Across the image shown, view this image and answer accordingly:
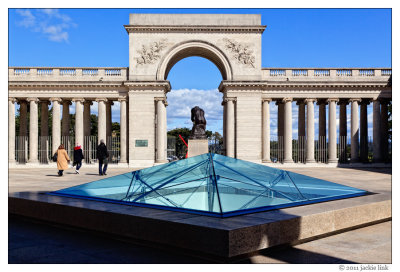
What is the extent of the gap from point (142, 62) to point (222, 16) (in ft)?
35.1

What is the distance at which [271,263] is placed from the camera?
7.89 metres

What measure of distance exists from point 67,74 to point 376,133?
122ft

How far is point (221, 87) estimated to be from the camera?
46.0 meters

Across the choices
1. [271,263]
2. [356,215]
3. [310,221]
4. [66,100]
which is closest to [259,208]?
[310,221]

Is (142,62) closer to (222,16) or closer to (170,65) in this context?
(170,65)

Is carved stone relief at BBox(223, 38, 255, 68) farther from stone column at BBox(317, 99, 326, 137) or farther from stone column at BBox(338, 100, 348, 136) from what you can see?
stone column at BBox(338, 100, 348, 136)

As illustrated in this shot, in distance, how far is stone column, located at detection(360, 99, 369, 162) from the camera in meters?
46.4

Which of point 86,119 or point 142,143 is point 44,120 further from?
point 142,143

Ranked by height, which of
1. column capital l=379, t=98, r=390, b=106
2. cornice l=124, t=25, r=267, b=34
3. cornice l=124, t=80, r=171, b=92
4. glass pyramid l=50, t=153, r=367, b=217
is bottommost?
glass pyramid l=50, t=153, r=367, b=217

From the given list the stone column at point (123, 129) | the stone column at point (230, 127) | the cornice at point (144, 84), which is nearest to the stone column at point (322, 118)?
the stone column at point (230, 127)

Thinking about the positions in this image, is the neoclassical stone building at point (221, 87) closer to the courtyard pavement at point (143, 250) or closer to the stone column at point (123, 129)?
the stone column at point (123, 129)

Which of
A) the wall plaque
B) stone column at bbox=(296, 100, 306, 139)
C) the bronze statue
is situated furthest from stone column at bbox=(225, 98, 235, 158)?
stone column at bbox=(296, 100, 306, 139)

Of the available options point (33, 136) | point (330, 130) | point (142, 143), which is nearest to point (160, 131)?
point (142, 143)

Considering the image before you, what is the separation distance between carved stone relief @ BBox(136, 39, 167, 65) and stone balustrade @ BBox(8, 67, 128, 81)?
2434mm
